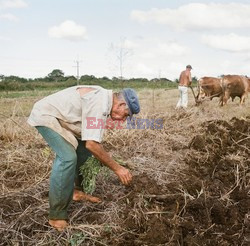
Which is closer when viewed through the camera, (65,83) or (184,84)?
(184,84)

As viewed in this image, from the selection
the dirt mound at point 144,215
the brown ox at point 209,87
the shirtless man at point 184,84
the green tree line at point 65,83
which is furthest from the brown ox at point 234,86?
the dirt mound at point 144,215

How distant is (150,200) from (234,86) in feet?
36.7

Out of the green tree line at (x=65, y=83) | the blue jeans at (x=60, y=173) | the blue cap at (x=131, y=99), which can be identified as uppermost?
the green tree line at (x=65, y=83)

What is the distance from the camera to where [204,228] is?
2879 millimetres

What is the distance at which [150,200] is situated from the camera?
311cm

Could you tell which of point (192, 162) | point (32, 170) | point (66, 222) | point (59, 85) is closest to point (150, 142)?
point (192, 162)

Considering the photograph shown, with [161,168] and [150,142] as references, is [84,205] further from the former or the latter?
[150,142]

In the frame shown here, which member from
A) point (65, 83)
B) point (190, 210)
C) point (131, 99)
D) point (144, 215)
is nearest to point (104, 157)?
point (131, 99)

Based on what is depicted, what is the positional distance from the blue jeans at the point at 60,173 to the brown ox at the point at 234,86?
11.1m

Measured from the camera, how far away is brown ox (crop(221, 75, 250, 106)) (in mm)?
13258

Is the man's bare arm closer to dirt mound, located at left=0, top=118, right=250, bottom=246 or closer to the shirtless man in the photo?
dirt mound, located at left=0, top=118, right=250, bottom=246

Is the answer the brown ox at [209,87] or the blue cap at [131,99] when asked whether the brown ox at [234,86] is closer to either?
the brown ox at [209,87]

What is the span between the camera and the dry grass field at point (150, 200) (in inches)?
109

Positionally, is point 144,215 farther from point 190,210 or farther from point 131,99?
point 131,99
